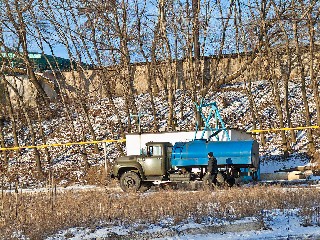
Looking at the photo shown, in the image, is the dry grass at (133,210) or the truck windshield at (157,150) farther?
the truck windshield at (157,150)

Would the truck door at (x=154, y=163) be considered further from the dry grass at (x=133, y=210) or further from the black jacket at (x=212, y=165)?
the dry grass at (x=133, y=210)

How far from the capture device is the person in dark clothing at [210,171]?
19609 mm

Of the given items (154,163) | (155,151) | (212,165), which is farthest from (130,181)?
(212,165)

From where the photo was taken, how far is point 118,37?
30.9 m

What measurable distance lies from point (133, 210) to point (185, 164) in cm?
899

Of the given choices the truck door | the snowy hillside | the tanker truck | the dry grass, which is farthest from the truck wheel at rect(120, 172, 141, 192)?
the dry grass

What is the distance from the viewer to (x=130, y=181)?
2173cm

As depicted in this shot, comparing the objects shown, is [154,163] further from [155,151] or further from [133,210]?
[133,210]

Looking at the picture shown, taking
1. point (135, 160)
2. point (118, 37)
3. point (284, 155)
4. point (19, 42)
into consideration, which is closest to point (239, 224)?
point (135, 160)

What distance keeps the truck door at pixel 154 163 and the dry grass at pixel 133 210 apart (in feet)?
23.8

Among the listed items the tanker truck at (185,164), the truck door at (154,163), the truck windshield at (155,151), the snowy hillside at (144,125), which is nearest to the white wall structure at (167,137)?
the truck windshield at (155,151)

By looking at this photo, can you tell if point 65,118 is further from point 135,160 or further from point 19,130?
point 135,160

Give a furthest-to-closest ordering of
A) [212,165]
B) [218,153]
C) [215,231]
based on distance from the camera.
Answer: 1. [218,153]
2. [212,165]
3. [215,231]

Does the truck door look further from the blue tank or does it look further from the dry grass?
the dry grass
